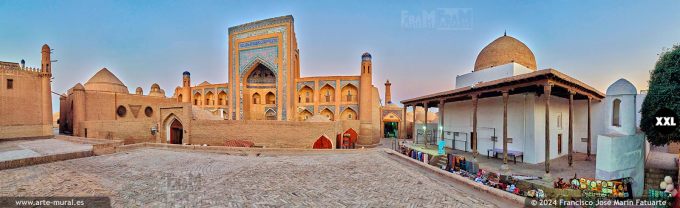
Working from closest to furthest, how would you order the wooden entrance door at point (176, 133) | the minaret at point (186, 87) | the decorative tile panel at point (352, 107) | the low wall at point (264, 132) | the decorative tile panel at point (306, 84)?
the low wall at point (264, 132)
the wooden entrance door at point (176, 133)
the decorative tile panel at point (352, 107)
the decorative tile panel at point (306, 84)
the minaret at point (186, 87)

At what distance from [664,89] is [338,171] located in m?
10.4

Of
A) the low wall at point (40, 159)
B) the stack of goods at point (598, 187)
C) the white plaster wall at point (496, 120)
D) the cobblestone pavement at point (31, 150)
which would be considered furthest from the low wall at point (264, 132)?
the stack of goods at point (598, 187)

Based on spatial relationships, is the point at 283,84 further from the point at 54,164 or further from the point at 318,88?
the point at 54,164

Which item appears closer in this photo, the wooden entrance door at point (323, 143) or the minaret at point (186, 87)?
the wooden entrance door at point (323, 143)

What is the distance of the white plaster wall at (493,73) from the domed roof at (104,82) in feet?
107

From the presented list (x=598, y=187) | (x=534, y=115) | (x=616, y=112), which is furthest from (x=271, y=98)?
(x=616, y=112)

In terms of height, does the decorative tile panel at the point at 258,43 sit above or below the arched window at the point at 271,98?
above

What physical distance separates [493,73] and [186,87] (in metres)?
30.7

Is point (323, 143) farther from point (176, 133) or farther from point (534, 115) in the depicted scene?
point (534, 115)

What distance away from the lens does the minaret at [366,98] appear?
850 inches

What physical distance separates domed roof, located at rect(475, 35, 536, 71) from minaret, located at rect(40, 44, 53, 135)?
1120 inches

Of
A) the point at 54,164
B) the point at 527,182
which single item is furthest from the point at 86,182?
the point at 527,182

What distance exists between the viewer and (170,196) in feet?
18.0

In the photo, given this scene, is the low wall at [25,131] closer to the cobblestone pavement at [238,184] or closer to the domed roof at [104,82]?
the domed roof at [104,82]
